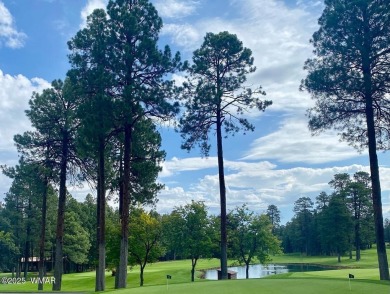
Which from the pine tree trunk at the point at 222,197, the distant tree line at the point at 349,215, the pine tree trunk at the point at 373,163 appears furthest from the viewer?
the distant tree line at the point at 349,215

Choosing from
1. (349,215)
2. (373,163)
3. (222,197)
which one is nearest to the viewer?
(373,163)

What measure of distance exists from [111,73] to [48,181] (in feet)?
40.9

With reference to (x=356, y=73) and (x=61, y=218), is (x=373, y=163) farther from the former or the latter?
(x=61, y=218)

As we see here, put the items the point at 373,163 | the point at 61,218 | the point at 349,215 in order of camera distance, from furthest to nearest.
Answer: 1. the point at 349,215
2. the point at 61,218
3. the point at 373,163

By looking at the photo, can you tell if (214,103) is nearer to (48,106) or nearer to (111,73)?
(111,73)

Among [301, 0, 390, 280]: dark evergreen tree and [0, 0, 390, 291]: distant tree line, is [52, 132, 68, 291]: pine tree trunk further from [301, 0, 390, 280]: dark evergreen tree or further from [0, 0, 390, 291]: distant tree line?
[301, 0, 390, 280]: dark evergreen tree

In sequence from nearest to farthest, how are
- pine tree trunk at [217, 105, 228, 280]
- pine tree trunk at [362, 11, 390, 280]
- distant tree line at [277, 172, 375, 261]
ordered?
pine tree trunk at [362, 11, 390, 280], pine tree trunk at [217, 105, 228, 280], distant tree line at [277, 172, 375, 261]

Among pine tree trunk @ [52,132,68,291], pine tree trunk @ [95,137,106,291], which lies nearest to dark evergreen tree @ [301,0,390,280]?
pine tree trunk @ [95,137,106,291]

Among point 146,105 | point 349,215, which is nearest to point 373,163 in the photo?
point 146,105

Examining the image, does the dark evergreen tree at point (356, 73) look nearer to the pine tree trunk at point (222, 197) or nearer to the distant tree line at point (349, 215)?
the pine tree trunk at point (222, 197)

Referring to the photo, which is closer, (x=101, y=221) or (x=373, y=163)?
(x=373, y=163)

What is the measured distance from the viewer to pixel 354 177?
68688 millimetres

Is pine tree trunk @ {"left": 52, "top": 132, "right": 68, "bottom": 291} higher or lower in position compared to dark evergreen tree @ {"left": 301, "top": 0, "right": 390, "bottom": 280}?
lower

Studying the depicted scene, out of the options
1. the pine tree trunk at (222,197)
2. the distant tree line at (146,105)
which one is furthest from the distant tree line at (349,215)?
the pine tree trunk at (222,197)
